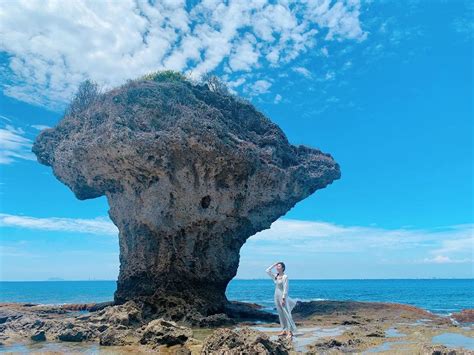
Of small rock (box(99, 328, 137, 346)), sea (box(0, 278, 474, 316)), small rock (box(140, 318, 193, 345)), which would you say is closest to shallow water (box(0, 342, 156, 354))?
small rock (box(99, 328, 137, 346))

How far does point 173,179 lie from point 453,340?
45.2ft

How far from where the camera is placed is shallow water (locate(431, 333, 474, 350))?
14.1m

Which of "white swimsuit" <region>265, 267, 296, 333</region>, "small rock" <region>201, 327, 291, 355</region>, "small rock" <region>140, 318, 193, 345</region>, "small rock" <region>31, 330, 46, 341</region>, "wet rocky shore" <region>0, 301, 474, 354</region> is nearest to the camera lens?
"small rock" <region>201, 327, 291, 355</region>

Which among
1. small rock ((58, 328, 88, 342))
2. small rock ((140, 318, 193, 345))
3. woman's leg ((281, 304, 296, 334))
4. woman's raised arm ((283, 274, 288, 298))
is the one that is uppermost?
woman's raised arm ((283, 274, 288, 298))

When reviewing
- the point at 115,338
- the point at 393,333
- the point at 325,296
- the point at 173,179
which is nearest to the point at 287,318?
the point at 115,338

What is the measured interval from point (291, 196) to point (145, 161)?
9276 mm

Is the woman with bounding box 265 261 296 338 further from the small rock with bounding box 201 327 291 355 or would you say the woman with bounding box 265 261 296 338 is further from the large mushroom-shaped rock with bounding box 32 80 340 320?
the large mushroom-shaped rock with bounding box 32 80 340 320

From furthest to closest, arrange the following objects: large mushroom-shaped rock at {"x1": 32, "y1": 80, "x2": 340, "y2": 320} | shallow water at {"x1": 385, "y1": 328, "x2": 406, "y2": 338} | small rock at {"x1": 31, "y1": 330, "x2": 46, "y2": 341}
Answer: large mushroom-shaped rock at {"x1": 32, "y1": 80, "x2": 340, "y2": 320}
shallow water at {"x1": 385, "y1": 328, "x2": 406, "y2": 338}
small rock at {"x1": 31, "y1": 330, "x2": 46, "y2": 341}

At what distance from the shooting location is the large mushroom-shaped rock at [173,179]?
70.2 ft

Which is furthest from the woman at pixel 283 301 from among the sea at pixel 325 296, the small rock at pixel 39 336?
the sea at pixel 325 296

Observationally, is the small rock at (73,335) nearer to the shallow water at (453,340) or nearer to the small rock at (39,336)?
the small rock at (39,336)

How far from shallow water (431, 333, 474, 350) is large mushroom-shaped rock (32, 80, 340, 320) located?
10206 millimetres

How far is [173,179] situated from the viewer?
22.1 m

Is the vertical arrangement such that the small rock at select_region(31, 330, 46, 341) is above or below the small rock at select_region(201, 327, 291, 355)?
below
